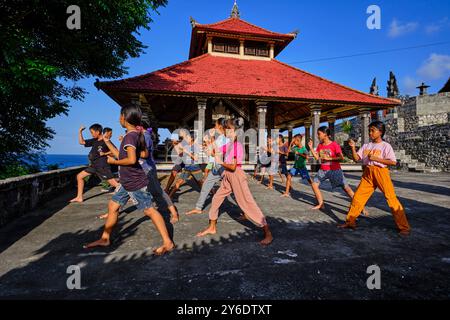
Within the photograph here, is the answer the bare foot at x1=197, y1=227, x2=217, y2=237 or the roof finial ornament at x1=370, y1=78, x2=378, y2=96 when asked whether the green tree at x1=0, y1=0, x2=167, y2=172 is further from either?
the roof finial ornament at x1=370, y1=78, x2=378, y2=96

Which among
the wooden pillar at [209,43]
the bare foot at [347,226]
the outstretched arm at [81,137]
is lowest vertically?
the bare foot at [347,226]

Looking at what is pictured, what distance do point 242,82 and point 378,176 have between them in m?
9.43

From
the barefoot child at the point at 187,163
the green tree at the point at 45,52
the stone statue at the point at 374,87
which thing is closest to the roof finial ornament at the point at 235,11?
the green tree at the point at 45,52

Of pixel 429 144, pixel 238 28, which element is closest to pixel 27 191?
pixel 238 28

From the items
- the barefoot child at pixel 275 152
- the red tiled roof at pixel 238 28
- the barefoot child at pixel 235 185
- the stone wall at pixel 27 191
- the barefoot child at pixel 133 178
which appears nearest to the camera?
the barefoot child at pixel 133 178

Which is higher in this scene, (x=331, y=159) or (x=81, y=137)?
(x=81, y=137)

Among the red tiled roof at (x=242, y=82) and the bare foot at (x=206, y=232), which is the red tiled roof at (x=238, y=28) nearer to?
the red tiled roof at (x=242, y=82)

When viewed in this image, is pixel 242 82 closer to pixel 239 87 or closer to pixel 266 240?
pixel 239 87

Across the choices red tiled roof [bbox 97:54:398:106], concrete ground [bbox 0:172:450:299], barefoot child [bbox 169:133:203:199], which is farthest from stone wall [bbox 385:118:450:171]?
barefoot child [bbox 169:133:203:199]

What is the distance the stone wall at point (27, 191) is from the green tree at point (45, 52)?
1.75 meters

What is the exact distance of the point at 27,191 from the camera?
4.39 meters

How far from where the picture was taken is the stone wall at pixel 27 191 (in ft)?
12.0
